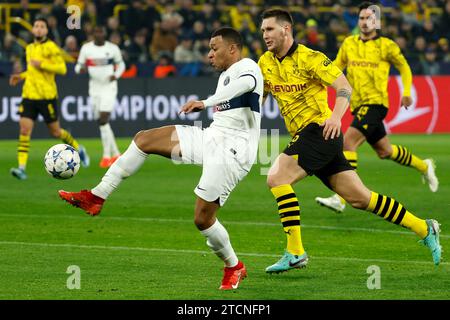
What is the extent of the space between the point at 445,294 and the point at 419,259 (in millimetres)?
1836

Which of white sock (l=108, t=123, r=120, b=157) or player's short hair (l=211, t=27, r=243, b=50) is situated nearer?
player's short hair (l=211, t=27, r=243, b=50)

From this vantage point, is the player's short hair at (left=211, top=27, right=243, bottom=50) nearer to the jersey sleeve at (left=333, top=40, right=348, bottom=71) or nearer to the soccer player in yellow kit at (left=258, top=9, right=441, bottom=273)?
the soccer player in yellow kit at (left=258, top=9, right=441, bottom=273)

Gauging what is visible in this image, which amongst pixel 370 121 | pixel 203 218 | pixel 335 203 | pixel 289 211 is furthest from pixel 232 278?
pixel 370 121

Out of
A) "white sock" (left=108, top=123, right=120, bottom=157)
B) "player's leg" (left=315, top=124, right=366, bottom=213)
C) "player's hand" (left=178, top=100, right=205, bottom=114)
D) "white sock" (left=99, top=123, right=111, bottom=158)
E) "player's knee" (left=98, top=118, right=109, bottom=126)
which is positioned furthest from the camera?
"player's knee" (left=98, top=118, right=109, bottom=126)

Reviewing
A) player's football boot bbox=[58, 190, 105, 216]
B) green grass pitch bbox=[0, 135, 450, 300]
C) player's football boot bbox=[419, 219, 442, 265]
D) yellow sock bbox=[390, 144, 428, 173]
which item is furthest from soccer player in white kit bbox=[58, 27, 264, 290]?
yellow sock bbox=[390, 144, 428, 173]

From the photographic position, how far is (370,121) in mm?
13383

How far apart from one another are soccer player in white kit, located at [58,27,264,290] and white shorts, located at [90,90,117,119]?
11.6 metres

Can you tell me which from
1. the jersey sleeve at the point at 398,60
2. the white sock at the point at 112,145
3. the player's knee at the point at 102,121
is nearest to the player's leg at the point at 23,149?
the white sock at the point at 112,145

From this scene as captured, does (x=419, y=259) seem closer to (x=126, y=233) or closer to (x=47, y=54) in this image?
(x=126, y=233)

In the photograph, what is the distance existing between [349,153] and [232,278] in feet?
17.0

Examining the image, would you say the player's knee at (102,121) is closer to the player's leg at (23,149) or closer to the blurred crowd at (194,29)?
the player's leg at (23,149)

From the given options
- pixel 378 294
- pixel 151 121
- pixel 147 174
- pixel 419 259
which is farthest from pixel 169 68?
pixel 378 294

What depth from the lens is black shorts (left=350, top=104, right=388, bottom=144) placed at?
13352 millimetres

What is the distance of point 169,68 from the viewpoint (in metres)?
26.4
